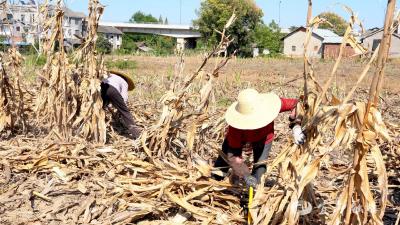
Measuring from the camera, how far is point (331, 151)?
2.52 metres

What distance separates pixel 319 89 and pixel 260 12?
130 ft

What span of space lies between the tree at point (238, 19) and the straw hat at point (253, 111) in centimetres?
2965

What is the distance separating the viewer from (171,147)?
431cm

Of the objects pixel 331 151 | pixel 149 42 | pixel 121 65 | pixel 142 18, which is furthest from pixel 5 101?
pixel 142 18

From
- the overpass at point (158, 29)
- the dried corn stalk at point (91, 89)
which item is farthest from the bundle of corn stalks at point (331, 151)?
the overpass at point (158, 29)

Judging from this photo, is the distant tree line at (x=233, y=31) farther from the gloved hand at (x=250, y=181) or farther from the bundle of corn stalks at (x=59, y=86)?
the gloved hand at (x=250, y=181)

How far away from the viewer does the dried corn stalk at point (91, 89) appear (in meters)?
4.67

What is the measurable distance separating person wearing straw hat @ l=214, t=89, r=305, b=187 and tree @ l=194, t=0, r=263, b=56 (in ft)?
96.7

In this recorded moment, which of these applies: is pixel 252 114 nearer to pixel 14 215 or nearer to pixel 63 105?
pixel 14 215

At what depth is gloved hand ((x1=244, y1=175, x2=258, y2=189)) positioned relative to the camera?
304 cm

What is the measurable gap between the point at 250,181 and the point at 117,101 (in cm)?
233

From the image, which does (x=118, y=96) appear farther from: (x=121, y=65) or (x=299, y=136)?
(x=121, y=65)

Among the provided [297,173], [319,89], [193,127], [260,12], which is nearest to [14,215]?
[193,127]

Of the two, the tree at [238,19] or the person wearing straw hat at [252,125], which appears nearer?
the person wearing straw hat at [252,125]
